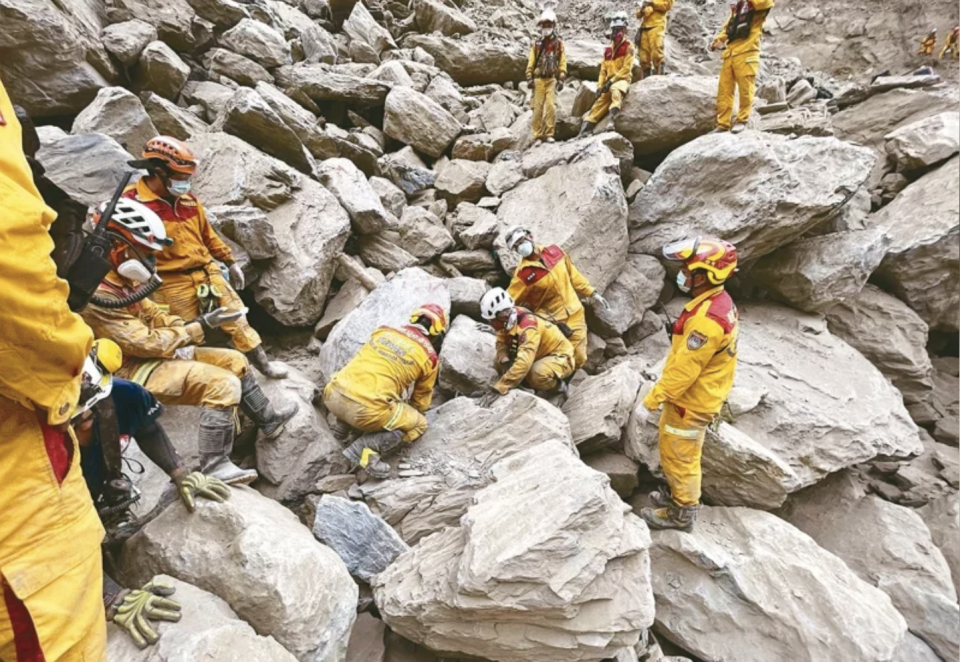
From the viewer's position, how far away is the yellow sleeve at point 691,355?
184 inches

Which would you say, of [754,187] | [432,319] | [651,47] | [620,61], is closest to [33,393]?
[432,319]

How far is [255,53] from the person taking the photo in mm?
10992

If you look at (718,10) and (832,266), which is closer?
(832,266)

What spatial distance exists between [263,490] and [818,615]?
18.4ft

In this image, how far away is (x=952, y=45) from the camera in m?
15.8

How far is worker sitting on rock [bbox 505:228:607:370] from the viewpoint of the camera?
720 centimetres

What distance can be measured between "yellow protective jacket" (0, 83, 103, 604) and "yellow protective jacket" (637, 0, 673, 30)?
12689 millimetres

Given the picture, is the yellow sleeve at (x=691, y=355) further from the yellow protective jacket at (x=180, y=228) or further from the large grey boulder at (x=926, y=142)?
the large grey boulder at (x=926, y=142)

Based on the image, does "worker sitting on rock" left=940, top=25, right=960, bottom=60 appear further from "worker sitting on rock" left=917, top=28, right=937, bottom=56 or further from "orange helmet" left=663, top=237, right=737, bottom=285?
"orange helmet" left=663, top=237, right=737, bottom=285

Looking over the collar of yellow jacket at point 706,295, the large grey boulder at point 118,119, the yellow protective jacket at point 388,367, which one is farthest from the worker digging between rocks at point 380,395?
the large grey boulder at point 118,119

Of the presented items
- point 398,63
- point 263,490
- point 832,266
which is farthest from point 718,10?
point 263,490

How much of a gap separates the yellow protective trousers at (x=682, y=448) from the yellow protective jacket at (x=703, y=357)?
12 cm

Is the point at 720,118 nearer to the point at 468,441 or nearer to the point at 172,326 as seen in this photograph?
the point at 468,441

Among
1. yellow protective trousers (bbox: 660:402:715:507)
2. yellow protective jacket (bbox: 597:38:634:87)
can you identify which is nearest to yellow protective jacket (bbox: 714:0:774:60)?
yellow protective jacket (bbox: 597:38:634:87)
